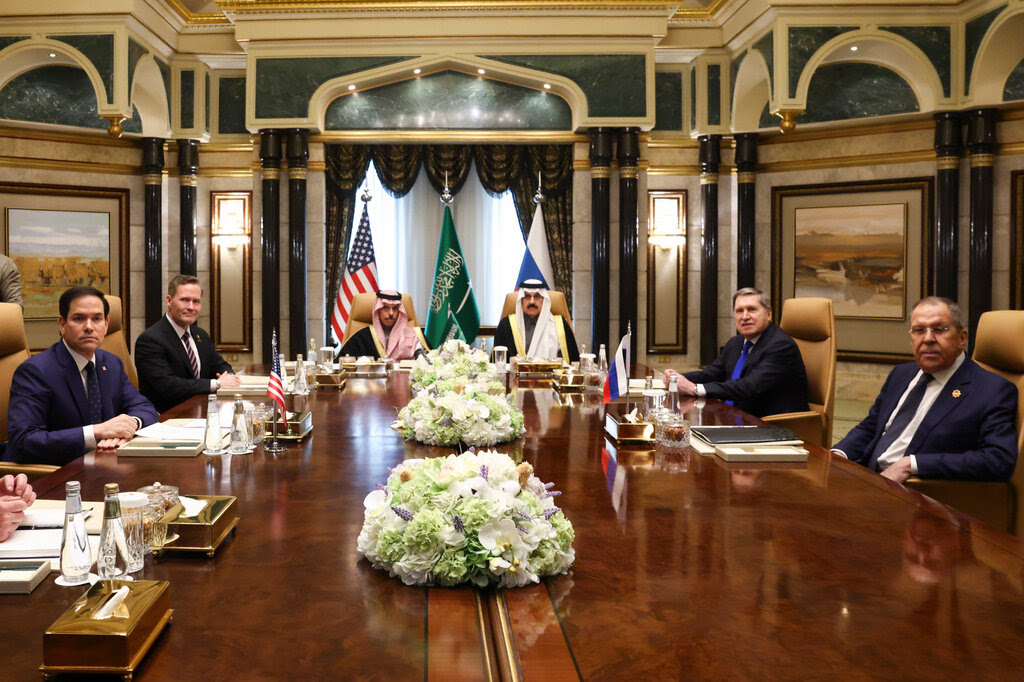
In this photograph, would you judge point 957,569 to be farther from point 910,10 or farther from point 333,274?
point 333,274

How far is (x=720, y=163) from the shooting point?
339 inches

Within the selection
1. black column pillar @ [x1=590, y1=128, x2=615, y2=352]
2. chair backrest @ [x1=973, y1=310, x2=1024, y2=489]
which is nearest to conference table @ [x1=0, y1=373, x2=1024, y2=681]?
chair backrest @ [x1=973, y1=310, x2=1024, y2=489]

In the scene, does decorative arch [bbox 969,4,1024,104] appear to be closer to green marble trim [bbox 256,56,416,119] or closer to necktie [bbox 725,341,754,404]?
necktie [bbox 725,341,754,404]

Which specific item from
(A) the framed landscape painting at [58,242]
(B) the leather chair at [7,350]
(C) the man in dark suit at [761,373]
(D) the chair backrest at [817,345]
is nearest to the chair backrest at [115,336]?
(B) the leather chair at [7,350]

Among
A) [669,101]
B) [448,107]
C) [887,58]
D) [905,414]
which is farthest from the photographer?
[669,101]

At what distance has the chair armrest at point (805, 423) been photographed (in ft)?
13.1

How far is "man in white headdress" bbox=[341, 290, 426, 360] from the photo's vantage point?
6355mm

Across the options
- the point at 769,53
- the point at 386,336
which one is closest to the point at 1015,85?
the point at 769,53

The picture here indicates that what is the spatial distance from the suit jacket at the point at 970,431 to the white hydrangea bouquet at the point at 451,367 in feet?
5.45

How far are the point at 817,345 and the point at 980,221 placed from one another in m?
4.00

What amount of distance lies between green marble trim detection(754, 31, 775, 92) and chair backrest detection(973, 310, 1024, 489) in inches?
184

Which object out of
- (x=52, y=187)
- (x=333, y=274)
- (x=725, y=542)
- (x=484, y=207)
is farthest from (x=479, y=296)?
(x=725, y=542)

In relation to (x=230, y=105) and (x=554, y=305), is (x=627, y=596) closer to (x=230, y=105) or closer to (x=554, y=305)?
(x=554, y=305)

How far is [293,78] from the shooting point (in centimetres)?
781
